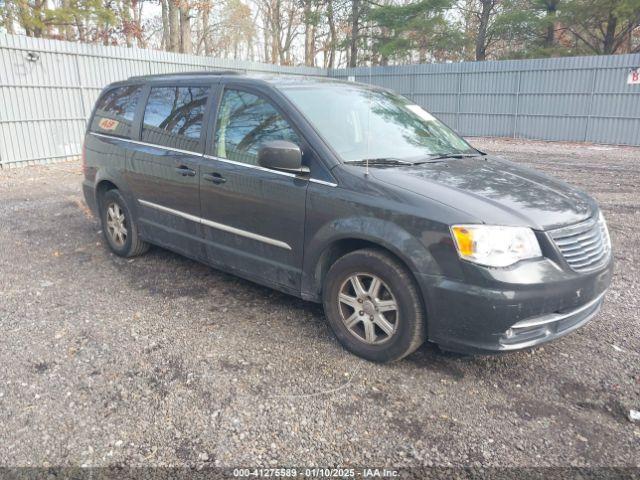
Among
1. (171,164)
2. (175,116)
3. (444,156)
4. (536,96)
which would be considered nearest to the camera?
(444,156)

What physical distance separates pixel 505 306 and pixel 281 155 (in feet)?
5.49

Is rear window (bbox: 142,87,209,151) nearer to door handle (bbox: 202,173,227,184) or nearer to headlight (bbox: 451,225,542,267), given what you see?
door handle (bbox: 202,173,227,184)

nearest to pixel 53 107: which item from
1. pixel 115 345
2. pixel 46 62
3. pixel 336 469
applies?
pixel 46 62

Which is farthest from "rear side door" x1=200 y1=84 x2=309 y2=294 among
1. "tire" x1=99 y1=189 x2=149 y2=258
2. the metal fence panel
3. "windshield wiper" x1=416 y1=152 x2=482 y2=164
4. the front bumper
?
the metal fence panel

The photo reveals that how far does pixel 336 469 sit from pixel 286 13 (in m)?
38.1

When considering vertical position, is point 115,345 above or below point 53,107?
below

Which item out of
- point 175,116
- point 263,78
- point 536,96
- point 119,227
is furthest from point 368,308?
point 536,96

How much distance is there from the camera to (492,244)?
2803 mm

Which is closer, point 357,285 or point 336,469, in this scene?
point 336,469

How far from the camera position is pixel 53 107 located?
12.5 metres

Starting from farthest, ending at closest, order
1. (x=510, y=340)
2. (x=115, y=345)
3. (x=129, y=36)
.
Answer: (x=129, y=36), (x=115, y=345), (x=510, y=340)

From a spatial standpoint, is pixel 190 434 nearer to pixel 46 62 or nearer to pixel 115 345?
pixel 115 345

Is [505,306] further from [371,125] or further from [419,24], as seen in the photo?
[419,24]

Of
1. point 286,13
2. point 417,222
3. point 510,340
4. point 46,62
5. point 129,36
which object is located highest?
point 286,13
